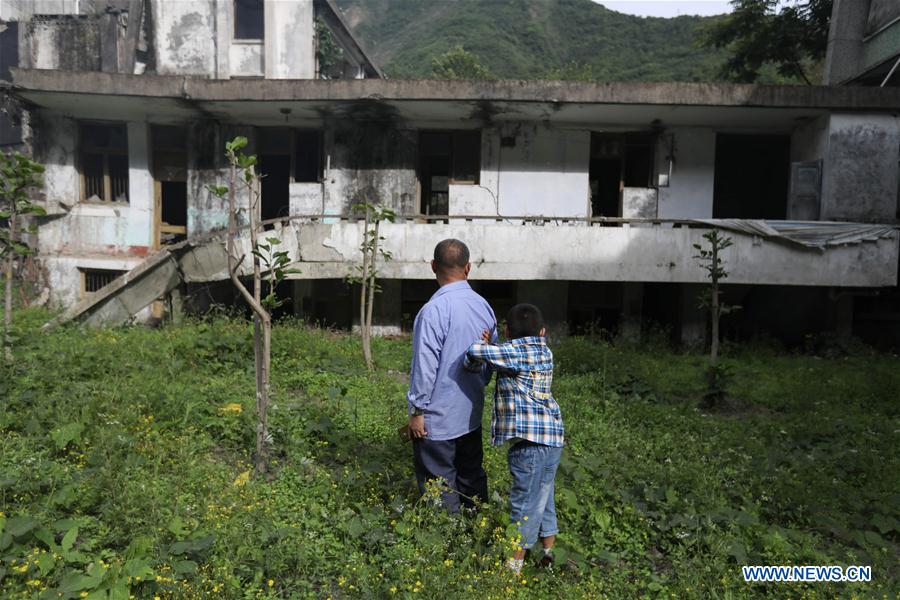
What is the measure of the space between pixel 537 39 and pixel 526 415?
1928 inches

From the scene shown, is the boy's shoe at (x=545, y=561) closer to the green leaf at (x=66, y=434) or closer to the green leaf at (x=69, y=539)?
the green leaf at (x=69, y=539)

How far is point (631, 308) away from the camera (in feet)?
45.7

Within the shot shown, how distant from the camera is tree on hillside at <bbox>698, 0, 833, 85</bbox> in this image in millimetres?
20062

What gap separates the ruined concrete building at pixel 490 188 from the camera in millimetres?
12070

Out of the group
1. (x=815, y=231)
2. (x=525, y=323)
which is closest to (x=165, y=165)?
(x=525, y=323)

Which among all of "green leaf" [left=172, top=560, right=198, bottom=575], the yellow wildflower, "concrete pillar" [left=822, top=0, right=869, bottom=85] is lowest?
the yellow wildflower

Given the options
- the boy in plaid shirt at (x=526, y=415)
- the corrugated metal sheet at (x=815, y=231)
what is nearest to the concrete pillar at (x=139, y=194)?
the corrugated metal sheet at (x=815, y=231)

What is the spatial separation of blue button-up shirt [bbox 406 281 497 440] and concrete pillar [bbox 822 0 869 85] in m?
16.5

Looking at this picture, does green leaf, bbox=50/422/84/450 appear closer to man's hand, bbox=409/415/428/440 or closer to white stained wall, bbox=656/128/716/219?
man's hand, bbox=409/415/428/440

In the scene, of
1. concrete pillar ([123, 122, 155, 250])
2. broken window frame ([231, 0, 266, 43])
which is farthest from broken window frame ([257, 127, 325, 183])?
broken window frame ([231, 0, 266, 43])

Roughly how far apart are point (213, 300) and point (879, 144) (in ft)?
47.0

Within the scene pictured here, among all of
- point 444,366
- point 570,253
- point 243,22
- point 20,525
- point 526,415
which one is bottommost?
point 20,525

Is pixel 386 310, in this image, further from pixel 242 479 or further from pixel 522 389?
pixel 522 389

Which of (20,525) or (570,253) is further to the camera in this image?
(570,253)
